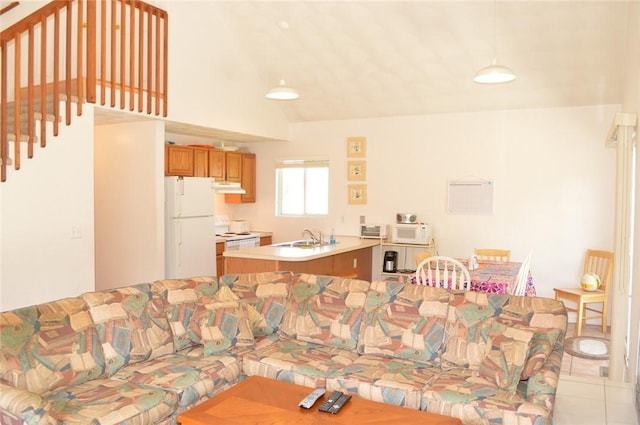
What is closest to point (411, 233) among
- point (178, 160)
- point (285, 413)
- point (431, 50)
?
point (431, 50)

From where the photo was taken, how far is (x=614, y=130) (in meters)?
4.37

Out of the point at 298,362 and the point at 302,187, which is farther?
the point at 302,187

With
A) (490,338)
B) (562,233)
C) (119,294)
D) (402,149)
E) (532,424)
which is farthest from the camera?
(402,149)

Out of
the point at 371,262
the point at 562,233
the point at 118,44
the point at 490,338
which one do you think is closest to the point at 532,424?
the point at 490,338

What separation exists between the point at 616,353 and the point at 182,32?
5.12m

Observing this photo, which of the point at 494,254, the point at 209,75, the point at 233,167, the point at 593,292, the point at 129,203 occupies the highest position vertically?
the point at 209,75

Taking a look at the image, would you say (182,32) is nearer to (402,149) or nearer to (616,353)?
(402,149)

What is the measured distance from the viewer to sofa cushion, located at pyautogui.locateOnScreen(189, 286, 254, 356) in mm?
3531

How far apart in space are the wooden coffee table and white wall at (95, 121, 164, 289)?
10.9ft

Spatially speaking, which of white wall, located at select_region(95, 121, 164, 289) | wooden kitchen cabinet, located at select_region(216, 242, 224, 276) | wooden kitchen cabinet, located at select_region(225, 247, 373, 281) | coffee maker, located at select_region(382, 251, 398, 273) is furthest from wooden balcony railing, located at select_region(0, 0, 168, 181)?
coffee maker, located at select_region(382, 251, 398, 273)

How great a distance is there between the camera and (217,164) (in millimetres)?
7273

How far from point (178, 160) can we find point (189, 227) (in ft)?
3.09

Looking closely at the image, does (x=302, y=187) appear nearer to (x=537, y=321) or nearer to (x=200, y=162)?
(x=200, y=162)

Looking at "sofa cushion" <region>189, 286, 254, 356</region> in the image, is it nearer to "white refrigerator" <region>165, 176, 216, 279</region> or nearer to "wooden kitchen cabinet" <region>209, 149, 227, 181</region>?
"white refrigerator" <region>165, 176, 216, 279</region>
